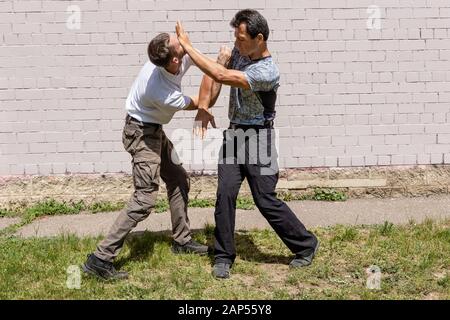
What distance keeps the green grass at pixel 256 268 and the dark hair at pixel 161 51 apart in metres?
1.53

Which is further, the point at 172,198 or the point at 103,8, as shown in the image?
the point at 103,8

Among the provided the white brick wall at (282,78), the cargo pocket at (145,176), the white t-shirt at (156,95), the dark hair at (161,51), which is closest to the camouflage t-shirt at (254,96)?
the white t-shirt at (156,95)

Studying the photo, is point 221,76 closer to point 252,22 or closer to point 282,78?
point 252,22

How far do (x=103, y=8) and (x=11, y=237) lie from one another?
2.37 metres

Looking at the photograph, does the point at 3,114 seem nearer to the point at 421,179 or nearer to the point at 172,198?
the point at 172,198

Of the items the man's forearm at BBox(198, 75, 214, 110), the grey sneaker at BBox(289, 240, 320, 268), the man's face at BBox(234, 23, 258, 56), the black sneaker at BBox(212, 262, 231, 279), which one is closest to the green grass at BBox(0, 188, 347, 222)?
the grey sneaker at BBox(289, 240, 320, 268)

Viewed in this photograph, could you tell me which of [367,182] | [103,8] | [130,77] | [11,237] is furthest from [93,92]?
[367,182]

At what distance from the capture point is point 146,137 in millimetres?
4672

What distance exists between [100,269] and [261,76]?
179cm

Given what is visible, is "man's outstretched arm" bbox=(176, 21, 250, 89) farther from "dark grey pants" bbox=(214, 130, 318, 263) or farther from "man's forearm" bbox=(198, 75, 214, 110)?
"dark grey pants" bbox=(214, 130, 318, 263)

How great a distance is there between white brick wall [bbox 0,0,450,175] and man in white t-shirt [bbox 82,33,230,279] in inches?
63.6

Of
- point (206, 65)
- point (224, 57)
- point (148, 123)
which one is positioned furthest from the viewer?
point (148, 123)

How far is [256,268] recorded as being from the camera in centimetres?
469

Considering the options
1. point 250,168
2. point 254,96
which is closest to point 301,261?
point 250,168
